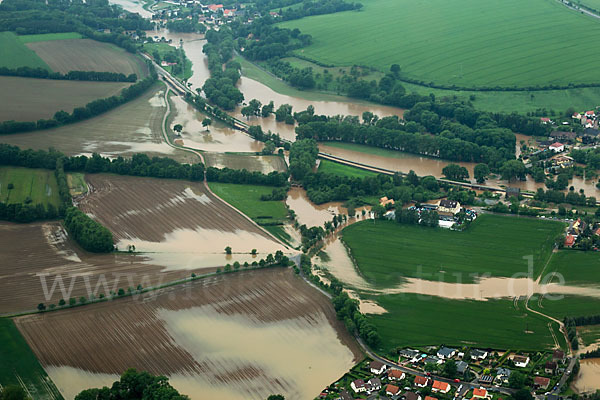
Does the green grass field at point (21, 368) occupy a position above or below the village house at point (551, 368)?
below

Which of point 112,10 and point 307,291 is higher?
point 112,10

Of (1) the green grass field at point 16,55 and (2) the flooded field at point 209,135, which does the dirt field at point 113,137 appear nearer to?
(2) the flooded field at point 209,135

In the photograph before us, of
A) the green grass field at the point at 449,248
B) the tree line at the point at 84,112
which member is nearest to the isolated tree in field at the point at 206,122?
the tree line at the point at 84,112

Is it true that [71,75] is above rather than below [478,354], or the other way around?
above

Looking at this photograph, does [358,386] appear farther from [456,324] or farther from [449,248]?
[449,248]

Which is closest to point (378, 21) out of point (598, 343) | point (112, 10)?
point (112, 10)

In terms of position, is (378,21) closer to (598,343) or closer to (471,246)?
(471,246)

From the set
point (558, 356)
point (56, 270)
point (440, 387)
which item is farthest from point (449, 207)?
point (56, 270)
